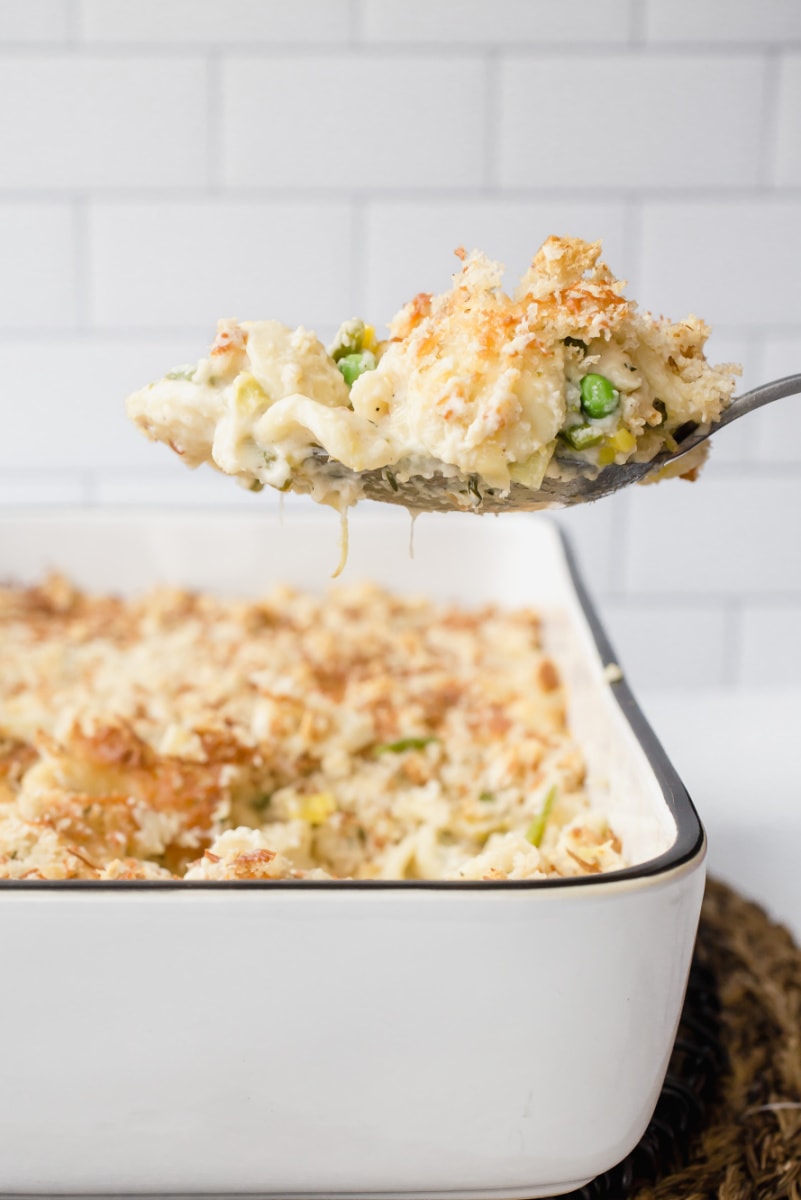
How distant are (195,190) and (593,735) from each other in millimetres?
1420

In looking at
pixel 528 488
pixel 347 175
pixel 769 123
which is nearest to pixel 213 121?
pixel 347 175

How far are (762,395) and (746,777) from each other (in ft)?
3.34

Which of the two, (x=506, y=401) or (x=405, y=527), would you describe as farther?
(x=405, y=527)

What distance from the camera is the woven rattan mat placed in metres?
0.87

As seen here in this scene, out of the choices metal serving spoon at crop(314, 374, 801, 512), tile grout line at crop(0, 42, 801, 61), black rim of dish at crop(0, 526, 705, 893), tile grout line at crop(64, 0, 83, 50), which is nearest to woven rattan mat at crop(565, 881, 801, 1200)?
black rim of dish at crop(0, 526, 705, 893)

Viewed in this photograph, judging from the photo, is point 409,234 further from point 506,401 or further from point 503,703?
point 506,401

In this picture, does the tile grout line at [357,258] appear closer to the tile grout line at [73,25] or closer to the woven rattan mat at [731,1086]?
the tile grout line at [73,25]

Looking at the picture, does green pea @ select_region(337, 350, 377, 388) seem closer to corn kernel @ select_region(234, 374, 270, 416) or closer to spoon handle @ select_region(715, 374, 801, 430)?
corn kernel @ select_region(234, 374, 270, 416)

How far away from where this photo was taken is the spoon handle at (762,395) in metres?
0.86

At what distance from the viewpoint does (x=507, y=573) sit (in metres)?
1.67

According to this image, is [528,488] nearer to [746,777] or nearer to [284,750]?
[284,750]

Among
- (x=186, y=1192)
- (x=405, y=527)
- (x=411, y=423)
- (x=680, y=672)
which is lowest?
(x=680, y=672)

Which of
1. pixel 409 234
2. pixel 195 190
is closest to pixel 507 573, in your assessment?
pixel 409 234

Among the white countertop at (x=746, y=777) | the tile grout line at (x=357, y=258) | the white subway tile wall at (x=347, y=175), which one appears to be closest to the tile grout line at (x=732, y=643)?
the white countertop at (x=746, y=777)
